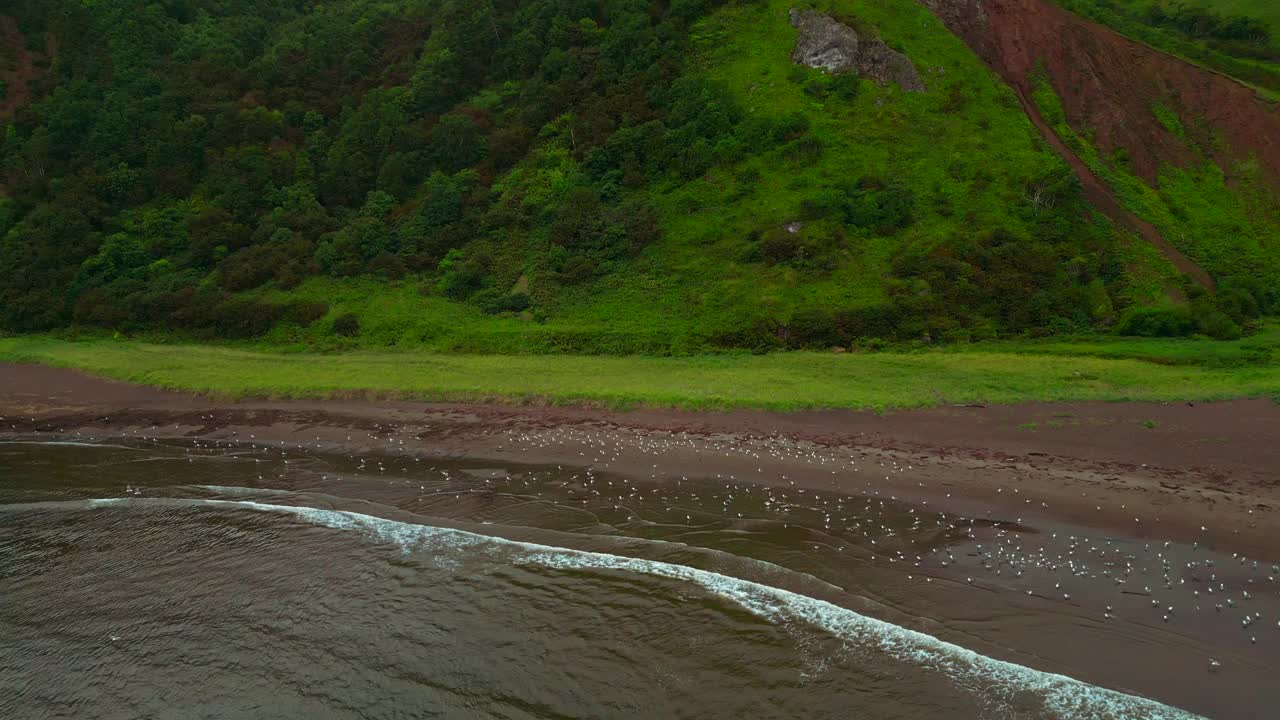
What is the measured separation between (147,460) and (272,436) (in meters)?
4.21

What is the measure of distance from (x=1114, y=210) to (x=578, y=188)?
29141 millimetres

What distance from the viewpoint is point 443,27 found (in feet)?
194

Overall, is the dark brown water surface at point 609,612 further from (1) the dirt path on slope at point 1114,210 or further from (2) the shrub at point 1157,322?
(1) the dirt path on slope at point 1114,210

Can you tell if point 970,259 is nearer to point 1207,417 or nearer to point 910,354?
point 910,354

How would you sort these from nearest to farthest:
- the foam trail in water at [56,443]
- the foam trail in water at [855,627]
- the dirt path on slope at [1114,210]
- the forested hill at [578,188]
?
1. the foam trail in water at [855,627]
2. the foam trail in water at [56,443]
3. the forested hill at [578,188]
4. the dirt path on slope at [1114,210]

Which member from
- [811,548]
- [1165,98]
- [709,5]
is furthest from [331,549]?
[1165,98]

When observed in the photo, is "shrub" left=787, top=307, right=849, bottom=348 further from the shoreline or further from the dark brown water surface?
the dark brown water surface

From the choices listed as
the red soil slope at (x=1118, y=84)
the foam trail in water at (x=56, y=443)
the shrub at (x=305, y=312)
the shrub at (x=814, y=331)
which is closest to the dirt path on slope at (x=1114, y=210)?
the red soil slope at (x=1118, y=84)

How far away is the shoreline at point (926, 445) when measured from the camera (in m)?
16.4

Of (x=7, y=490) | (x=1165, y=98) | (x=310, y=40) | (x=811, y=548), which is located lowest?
(x=7, y=490)

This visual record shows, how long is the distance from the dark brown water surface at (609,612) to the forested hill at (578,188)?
1581 centimetres

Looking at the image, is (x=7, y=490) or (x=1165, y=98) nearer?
(x=7, y=490)

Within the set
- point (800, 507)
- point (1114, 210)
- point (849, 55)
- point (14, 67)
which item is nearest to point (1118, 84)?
point (1114, 210)

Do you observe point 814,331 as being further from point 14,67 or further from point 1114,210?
point 14,67
